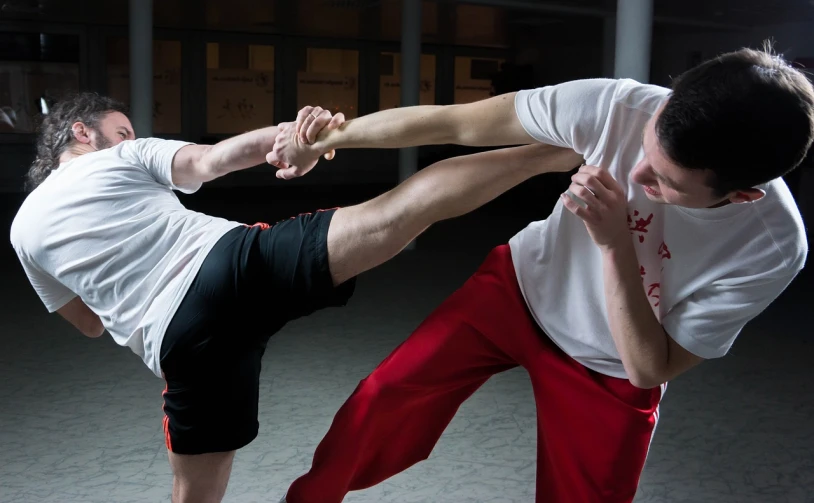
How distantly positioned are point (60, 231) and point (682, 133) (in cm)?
135

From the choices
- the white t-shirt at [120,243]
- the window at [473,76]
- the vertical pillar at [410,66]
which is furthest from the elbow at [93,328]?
the window at [473,76]

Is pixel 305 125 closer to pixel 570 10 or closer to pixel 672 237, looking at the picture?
pixel 672 237

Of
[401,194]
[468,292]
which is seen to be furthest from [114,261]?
[468,292]

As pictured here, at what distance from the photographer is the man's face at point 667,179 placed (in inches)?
49.4

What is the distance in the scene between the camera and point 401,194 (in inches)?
67.1

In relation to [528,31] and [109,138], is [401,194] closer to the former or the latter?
[109,138]

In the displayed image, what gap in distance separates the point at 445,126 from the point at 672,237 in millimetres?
487

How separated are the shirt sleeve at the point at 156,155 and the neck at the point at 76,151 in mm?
235

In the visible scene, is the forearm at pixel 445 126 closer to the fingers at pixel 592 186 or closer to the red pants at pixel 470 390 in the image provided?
the fingers at pixel 592 186

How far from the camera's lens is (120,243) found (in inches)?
70.5

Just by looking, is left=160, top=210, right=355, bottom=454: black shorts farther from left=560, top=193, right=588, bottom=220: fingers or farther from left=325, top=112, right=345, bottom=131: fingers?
left=560, top=193, right=588, bottom=220: fingers

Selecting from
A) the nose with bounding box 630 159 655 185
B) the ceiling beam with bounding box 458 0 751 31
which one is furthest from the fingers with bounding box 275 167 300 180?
the ceiling beam with bounding box 458 0 751 31

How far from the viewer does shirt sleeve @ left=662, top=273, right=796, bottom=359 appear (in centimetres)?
146


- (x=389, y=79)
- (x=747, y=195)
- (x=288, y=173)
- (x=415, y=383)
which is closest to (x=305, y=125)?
(x=288, y=173)
